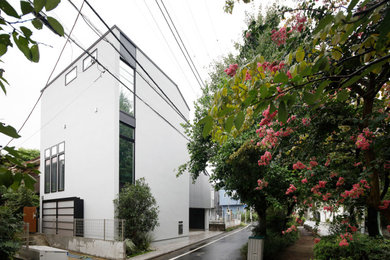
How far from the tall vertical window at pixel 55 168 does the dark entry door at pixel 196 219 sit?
15.1 meters

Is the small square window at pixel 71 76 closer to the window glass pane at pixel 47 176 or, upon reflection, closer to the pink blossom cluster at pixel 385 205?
the window glass pane at pixel 47 176

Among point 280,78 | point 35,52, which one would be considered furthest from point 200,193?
point 35,52

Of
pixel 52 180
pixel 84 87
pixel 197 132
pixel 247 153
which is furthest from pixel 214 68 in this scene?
pixel 52 180

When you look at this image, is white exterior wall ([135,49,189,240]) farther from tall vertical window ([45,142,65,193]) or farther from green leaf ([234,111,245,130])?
green leaf ([234,111,245,130])

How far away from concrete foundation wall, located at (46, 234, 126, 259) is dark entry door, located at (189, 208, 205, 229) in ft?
53.6

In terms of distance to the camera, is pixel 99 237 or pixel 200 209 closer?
pixel 99 237

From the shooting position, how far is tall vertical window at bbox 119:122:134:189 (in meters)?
14.5

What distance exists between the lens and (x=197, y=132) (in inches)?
559

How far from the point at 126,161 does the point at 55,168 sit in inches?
255

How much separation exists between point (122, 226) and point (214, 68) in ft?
38.6

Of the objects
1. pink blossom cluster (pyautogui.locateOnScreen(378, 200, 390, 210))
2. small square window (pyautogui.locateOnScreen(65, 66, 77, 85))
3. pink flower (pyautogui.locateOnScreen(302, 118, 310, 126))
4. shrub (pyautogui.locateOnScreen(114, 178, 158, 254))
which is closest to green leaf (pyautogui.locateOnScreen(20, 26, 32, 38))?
pink flower (pyautogui.locateOnScreen(302, 118, 310, 126))

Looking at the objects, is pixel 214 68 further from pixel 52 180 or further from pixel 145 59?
pixel 52 180

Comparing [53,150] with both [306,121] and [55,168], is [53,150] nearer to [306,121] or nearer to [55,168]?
[55,168]

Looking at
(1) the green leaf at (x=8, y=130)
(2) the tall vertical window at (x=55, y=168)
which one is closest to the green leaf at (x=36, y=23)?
(1) the green leaf at (x=8, y=130)
